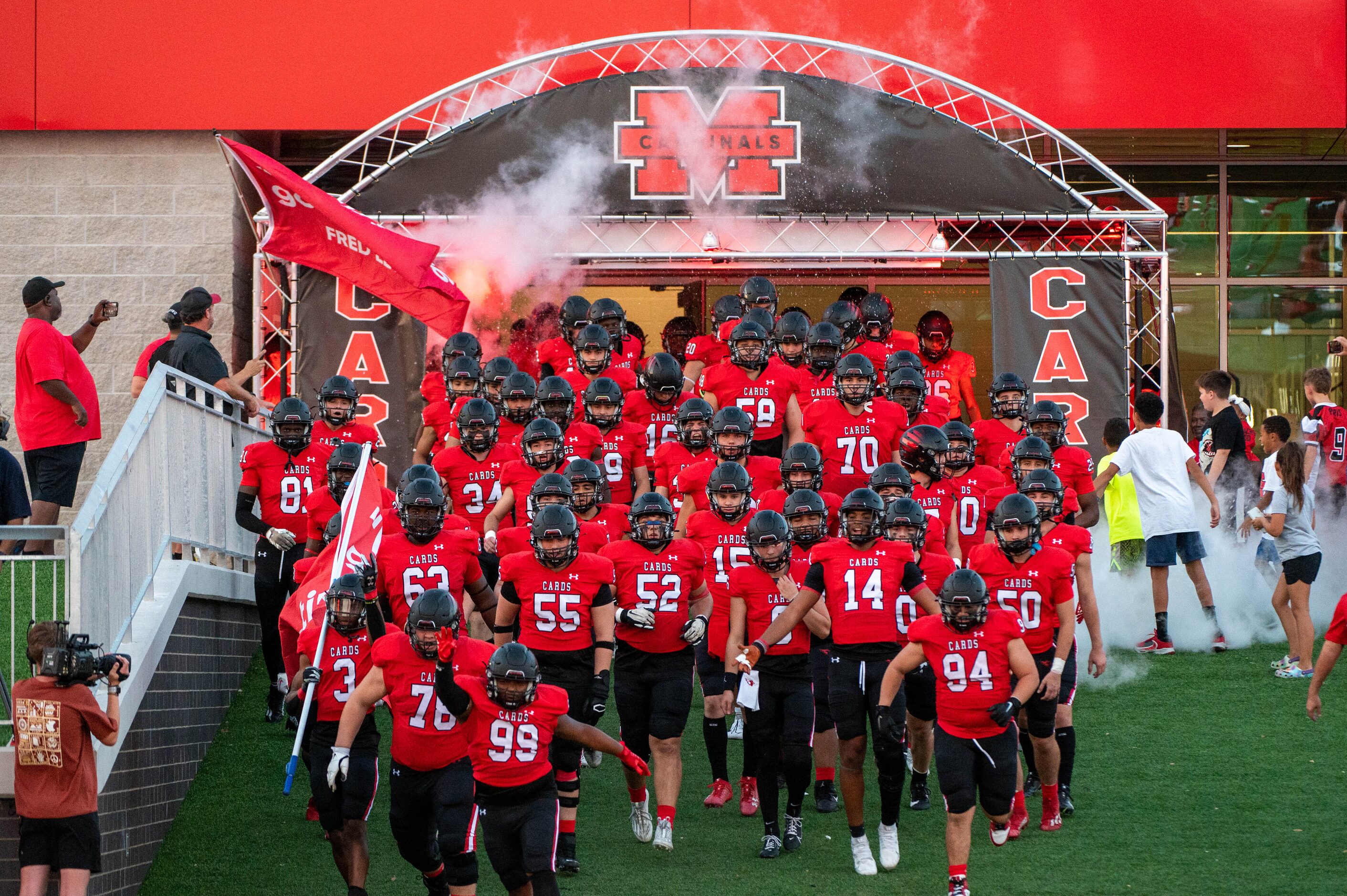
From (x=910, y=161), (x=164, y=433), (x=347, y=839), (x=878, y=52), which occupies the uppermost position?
(x=878, y=52)

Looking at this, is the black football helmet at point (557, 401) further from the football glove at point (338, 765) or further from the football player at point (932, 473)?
the football glove at point (338, 765)

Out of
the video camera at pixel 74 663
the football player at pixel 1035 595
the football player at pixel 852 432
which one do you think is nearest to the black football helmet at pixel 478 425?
the football player at pixel 852 432

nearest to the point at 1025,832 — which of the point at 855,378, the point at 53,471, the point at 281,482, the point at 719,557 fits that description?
the point at 719,557

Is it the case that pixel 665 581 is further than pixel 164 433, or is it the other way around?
pixel 164 433

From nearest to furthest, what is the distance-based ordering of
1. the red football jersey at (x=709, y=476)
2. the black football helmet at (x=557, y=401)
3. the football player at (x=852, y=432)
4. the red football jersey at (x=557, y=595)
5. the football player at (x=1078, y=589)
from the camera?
the red football jersey at (x=557, y=595) → the football player at (x=1078, y=589) → the red football jersey at (x=709, y=476) → the football player at (x=852, y=432) → the black football helmet at (x=557, y=401)

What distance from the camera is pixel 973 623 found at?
739cm

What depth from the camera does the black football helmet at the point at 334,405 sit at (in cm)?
1050

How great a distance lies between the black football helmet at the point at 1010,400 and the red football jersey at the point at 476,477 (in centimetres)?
338

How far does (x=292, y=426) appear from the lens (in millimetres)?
10125

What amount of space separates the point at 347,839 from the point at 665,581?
2175 mm

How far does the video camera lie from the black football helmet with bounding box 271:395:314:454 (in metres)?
3.03

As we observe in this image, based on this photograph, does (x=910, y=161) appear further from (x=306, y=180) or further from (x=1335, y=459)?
(x=306, y=180)

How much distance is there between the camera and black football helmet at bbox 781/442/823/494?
8914 millimetres

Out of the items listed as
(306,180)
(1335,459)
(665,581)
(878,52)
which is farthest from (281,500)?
(1335,459)
